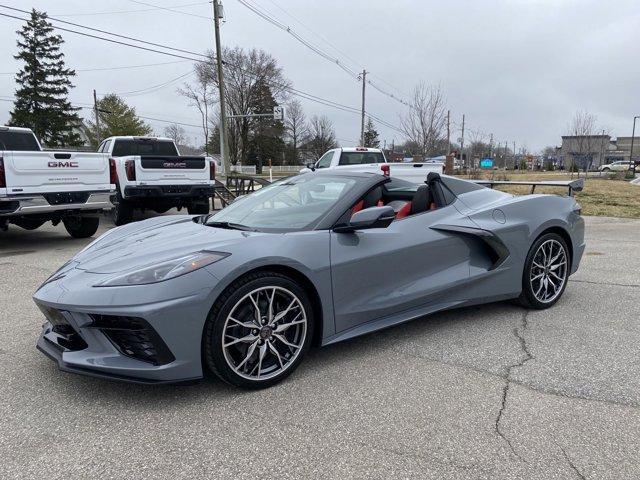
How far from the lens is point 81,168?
7.75 metres

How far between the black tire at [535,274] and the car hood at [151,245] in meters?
2.50

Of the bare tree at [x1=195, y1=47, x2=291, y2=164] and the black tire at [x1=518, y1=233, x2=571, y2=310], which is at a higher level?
the bare tree at [x1=195, y1=47, x2=291, y2=164]

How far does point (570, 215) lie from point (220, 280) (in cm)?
351

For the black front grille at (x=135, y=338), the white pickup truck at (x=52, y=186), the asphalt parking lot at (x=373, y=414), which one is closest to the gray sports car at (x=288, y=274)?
the black front grille at (x=135, y=338)

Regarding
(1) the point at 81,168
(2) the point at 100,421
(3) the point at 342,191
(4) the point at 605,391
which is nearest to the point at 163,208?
(1) the point at 81,168

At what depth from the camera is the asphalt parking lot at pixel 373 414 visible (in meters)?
2.17

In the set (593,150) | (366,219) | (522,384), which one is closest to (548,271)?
(522,384)

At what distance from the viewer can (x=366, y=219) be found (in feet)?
10.2

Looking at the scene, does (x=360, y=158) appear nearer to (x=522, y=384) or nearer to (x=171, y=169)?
(x=171, y=169)

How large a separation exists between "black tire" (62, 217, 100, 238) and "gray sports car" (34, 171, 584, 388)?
16.9 feet

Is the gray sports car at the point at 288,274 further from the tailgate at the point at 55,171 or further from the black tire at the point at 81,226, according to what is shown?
the black tire at the point at 81,226

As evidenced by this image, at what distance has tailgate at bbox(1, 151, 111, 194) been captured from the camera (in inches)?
275

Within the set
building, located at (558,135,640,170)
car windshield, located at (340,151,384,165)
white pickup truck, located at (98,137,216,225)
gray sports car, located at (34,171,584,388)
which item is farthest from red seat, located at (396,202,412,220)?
building, located at (558,135,640,170)

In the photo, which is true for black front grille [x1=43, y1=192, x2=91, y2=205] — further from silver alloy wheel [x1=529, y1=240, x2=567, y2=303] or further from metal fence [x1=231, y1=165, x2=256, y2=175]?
metal fence [x1=231, y1=165, x2=256, y2=175]
